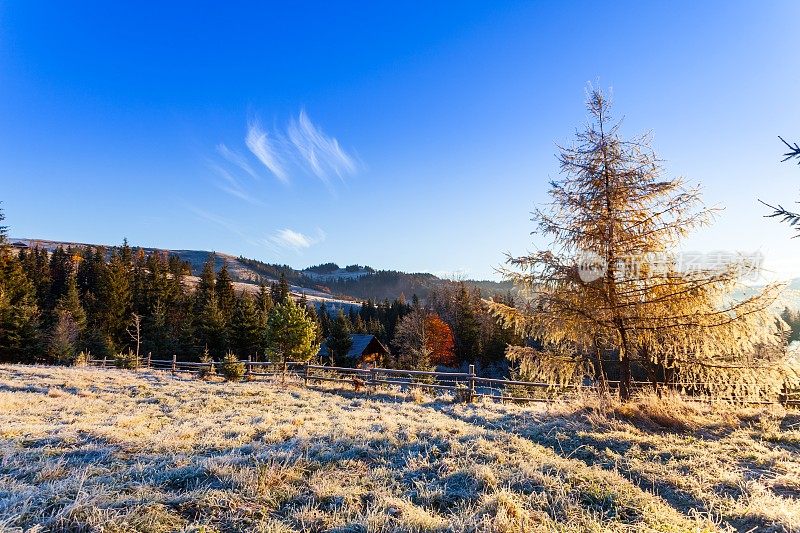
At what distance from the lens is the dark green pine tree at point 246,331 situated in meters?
43.8

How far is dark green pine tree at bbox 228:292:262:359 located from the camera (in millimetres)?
43812

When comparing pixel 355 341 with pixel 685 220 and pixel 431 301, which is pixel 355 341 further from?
pixel 685 220

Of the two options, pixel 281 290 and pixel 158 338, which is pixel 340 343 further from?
pixel 281 290

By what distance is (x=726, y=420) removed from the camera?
8.20 m

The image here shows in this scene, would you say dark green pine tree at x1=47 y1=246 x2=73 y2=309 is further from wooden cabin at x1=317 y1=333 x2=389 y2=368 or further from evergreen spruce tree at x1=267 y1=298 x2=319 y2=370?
evergreen spruce tree at x1=267 y1=298 x2=319 y2=370

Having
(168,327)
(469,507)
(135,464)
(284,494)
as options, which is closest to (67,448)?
(135,464)

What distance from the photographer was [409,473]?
4762 millimetres

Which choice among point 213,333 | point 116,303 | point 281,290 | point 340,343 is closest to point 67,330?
point 213,333

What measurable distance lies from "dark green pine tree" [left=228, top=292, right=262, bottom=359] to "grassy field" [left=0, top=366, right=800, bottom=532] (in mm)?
36759

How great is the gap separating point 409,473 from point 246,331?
43310 mm

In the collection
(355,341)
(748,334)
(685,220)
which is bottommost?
(355,341)

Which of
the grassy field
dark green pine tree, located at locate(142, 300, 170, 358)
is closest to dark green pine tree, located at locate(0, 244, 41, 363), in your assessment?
dark green pine tree, located at locate(142, 300, 170, 358)

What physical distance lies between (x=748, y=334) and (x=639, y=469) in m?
5.51

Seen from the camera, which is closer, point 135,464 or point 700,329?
point 135,464
